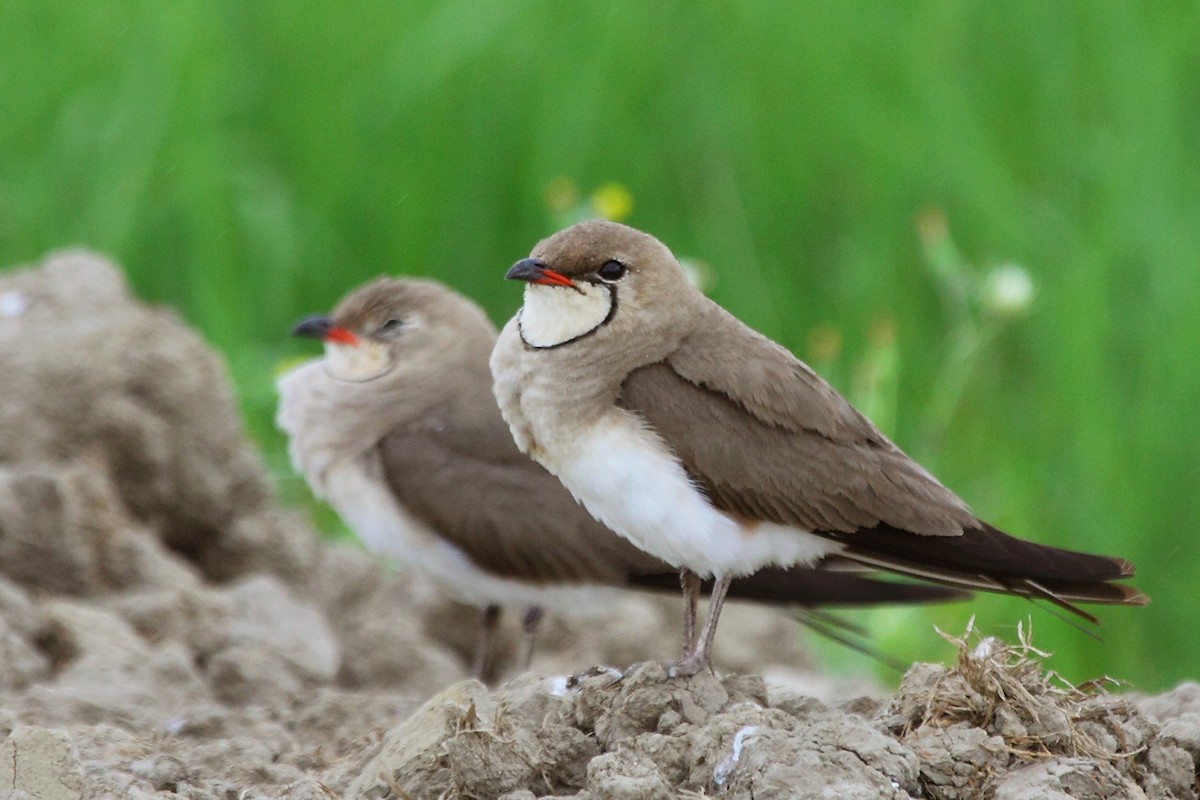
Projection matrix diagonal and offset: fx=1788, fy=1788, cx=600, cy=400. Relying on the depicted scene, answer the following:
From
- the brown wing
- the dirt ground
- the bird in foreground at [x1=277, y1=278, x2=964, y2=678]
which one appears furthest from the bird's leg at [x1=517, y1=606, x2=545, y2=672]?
the brown wing

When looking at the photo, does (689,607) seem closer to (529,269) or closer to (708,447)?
(708,447)

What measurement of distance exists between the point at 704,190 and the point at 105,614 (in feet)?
12.4

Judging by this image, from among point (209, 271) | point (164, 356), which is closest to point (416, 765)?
point (164, 356)

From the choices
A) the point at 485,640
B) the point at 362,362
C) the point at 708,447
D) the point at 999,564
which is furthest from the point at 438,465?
the point at 999,564

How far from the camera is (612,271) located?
376 cm

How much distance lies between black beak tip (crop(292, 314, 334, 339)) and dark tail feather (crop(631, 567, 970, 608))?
1.46 meters

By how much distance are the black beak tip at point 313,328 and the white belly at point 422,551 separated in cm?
41

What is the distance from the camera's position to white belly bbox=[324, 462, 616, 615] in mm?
5203

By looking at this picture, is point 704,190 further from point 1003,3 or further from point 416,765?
point 416,765

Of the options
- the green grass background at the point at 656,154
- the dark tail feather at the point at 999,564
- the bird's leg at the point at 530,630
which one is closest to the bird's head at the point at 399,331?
the bird's leg at the point at 530,630

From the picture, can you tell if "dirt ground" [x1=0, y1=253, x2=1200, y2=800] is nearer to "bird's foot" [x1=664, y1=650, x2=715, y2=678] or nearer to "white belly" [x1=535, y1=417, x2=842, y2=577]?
"bird's foot" [x1=664, y1=650, x2=715, y2=678]

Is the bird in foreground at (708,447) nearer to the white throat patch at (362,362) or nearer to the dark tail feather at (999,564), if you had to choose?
the dark tail feather at (999,564)

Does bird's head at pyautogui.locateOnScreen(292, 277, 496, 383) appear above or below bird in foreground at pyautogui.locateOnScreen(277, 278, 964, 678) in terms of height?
above

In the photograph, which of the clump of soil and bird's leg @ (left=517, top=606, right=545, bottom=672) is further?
bird's leg @ (left=517, top=606, right=545, bottom=672)
